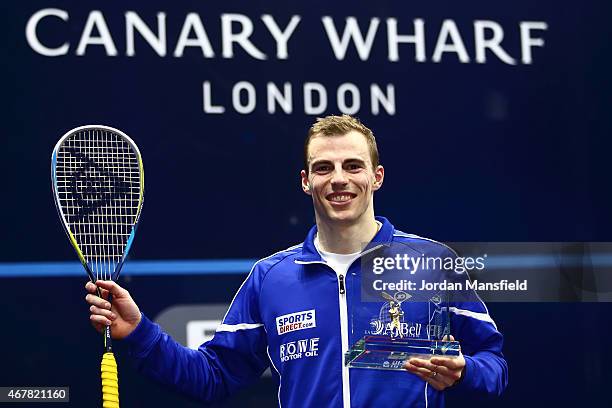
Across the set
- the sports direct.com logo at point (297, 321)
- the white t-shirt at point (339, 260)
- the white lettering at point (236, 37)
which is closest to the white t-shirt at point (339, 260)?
the white t-shirt at point (339, 260)

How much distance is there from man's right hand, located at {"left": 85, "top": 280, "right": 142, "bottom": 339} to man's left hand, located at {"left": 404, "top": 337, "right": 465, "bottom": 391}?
0.69 m

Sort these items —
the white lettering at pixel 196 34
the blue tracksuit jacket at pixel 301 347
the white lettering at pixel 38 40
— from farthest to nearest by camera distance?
the white lettering at pixel 196 34 → the white lettering at pixel 38 40 → the blue tracksuit jacket at pixel 301 347

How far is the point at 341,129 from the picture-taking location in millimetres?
3793

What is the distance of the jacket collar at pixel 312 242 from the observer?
3.80m

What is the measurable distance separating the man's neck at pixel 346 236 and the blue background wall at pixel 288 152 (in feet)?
0.70

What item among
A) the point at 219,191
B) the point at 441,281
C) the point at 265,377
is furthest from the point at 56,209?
the point at 441,281

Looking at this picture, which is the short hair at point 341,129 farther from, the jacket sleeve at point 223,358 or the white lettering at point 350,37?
the jacket sleeve at point 223,358

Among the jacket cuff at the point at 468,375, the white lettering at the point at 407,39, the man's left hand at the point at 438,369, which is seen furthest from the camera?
the white lettering at the point at 407,39

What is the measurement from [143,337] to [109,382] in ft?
0.65

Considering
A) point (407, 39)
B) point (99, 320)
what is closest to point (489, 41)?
point (407, 39)

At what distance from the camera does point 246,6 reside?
4043 mm

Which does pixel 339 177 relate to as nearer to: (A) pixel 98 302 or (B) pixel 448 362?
(B) pixel 448 362

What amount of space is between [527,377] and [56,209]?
1401 millimetres

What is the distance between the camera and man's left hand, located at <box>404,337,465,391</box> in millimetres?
3436
